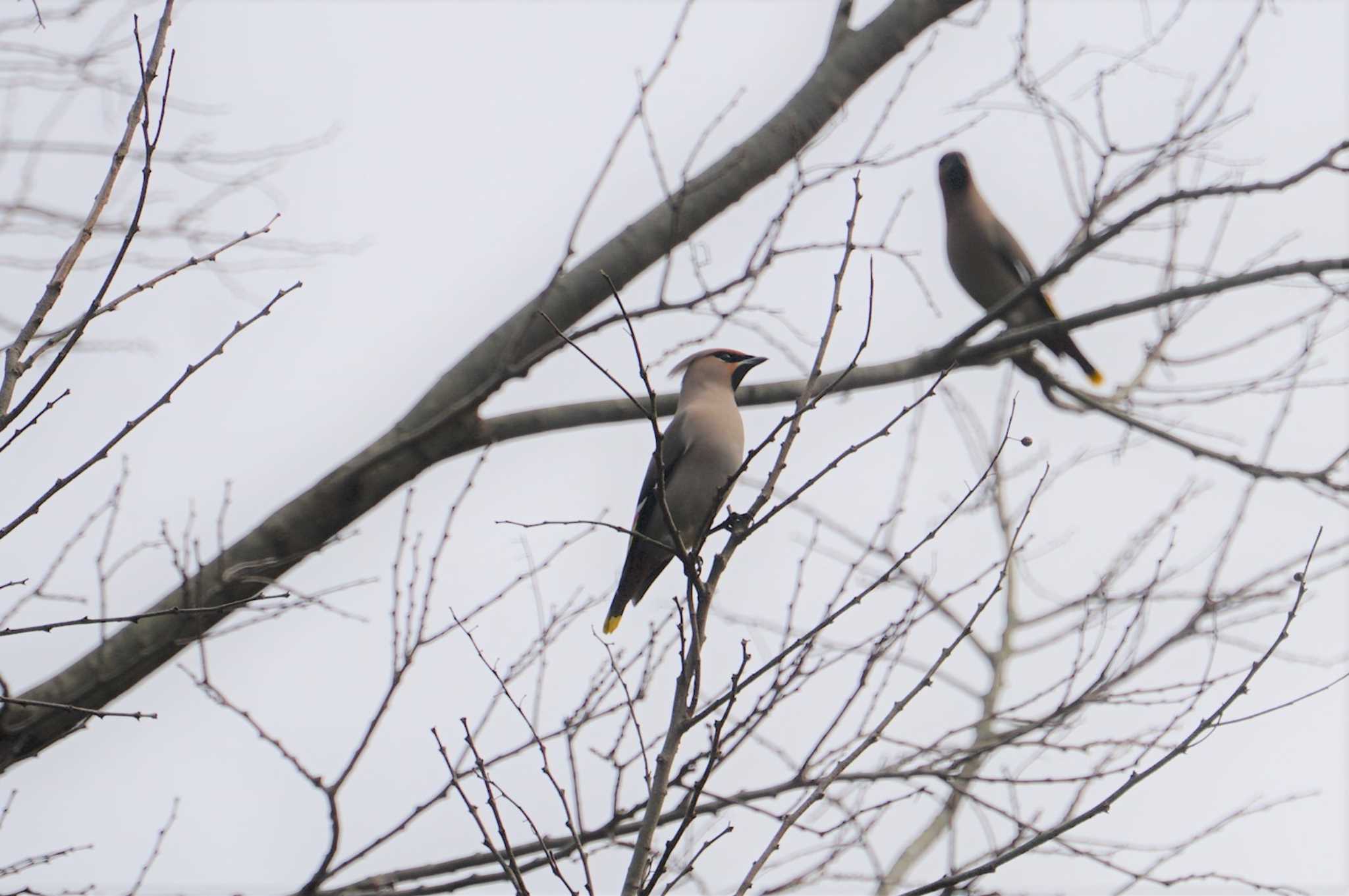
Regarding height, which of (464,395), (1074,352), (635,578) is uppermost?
(1074,352)

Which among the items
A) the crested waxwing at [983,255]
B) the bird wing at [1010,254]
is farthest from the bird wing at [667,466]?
the bird wing at [1010,254]

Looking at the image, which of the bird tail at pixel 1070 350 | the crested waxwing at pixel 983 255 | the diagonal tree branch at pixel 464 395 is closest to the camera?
the diagonal tree branch at pixel 464 395

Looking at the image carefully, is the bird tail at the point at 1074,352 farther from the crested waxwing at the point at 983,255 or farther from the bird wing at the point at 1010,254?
the bird wing at the point at 1010,254

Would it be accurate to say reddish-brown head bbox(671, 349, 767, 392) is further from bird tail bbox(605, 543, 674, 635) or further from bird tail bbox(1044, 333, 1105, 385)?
bird tail bbox(1044, 333, 1105, 385)

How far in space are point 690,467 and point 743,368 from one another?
65 centimetres

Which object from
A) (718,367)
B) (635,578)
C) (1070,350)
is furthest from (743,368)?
(1070,350)

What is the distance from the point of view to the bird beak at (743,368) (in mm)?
5617

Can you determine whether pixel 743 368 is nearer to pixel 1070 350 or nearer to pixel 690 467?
pixel 690 467

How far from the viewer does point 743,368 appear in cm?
565

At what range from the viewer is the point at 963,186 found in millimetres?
9023

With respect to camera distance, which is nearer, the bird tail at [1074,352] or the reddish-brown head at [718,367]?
the reddish-brown head at [718,367]

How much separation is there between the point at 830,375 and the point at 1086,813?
2.72m

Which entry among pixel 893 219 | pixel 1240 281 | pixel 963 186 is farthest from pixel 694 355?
pixel 963 186

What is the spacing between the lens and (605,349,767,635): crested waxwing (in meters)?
5.16
